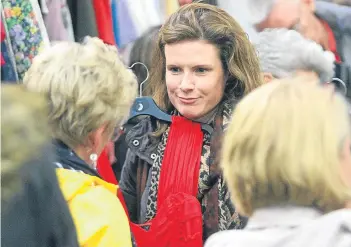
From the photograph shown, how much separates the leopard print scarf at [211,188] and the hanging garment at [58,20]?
0.97 metres

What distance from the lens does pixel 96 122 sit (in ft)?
6.11

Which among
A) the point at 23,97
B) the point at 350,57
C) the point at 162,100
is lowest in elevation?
the point at 350,57

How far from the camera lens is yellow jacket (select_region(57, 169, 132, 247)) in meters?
1.74

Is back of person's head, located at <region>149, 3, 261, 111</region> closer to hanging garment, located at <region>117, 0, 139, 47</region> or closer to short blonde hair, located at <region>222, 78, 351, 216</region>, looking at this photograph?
short blonde hair, located at <region>222, 78, 351, 216</region>

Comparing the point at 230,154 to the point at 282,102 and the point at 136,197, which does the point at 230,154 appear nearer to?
the point at 282,102

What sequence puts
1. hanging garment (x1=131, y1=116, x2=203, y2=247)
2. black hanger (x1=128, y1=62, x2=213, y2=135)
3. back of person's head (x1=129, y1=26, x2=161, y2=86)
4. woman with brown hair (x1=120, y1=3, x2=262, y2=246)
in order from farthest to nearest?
back of person's head (x1=129, y1=26, x2=161, y2=86)
black hanger (x1=128, y1=62, x2=213, y2=135)
woman with brown hair (x1=120, y1=3, x2=262, y2=246)
hanging garment (x1=131, y1=116, x2=203, y2=247)

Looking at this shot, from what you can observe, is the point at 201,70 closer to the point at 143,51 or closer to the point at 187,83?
the point at 187,83

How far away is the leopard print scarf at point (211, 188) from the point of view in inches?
83.6

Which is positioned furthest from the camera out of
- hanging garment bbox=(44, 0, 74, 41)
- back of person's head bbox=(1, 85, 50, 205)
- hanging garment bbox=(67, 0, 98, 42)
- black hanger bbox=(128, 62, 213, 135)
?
hanging garment bbox=(67, 0, 98, 42)

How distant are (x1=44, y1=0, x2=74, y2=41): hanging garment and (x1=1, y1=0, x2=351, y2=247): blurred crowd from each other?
0.4 inches

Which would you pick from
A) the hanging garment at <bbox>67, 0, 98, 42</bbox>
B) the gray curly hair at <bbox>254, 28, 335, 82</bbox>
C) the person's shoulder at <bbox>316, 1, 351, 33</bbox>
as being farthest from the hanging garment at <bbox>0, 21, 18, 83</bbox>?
the person's shoulder at <bbox>316, 1, 351, 33</bbox>

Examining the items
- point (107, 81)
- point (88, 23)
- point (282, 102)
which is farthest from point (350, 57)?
point (282, 102)

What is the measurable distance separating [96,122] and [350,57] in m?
1.76

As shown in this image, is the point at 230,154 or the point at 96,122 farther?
the point at 96,122
